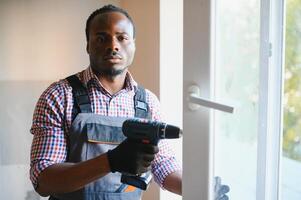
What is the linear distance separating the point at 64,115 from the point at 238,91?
1.78ft

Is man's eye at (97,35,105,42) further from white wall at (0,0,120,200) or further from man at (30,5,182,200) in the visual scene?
white wall at (0,0,120,200)

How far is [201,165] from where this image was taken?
78cm

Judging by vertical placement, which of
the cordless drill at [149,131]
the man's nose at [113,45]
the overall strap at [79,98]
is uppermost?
the man's nose at [113,45]

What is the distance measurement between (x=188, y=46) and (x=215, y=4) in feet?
0.33

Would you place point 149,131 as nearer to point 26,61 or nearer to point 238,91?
point 238,91

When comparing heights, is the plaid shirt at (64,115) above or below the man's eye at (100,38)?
below

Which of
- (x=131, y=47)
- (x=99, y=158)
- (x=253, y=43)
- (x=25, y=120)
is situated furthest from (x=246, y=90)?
(x=25, y=120)

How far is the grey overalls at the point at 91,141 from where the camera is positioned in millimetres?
1121

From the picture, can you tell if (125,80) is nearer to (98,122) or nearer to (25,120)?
(98,122)

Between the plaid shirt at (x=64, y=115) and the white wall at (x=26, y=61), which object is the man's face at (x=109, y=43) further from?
the white wall at (x=26, y=61)

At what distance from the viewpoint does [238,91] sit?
0.83m

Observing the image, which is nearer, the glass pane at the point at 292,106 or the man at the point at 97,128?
the glass pane at the point at 292,106

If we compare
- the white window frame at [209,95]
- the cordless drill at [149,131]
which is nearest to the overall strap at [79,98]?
the cordless drill at [149,131]

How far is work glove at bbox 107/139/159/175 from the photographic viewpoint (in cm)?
94
